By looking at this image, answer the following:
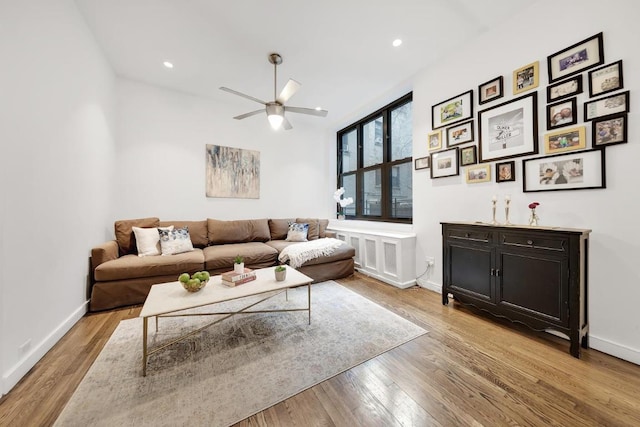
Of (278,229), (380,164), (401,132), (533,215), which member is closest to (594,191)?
(533,215)

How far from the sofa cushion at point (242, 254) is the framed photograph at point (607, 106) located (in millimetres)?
3415

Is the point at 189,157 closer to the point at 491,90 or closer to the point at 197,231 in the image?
the point at 197,231

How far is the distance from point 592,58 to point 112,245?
487 cm

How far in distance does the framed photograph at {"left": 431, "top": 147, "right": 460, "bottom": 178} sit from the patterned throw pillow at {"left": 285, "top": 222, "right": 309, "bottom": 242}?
218 centimetres

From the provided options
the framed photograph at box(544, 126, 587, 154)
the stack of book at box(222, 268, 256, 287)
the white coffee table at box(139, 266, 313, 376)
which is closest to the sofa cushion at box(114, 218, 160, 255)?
the white coffee table at box(139, 266, 313, 376)

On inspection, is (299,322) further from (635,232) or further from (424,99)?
(424,99)

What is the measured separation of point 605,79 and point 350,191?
3.67 metres

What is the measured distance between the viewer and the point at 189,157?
12.6ft

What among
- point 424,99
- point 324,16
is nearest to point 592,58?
point 424,99

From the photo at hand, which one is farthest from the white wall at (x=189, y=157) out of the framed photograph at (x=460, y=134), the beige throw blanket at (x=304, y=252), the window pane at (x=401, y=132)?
the framed photograph at (x=460, y=134)

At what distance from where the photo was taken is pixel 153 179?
360 cm

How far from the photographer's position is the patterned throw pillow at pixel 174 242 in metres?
3.03

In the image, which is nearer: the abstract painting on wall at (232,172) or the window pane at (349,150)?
→ the abstract painting on wall at (232,172)

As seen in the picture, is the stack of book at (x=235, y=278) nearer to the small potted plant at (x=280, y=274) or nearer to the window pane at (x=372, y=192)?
the small potted plant at (x=280, y=274)
